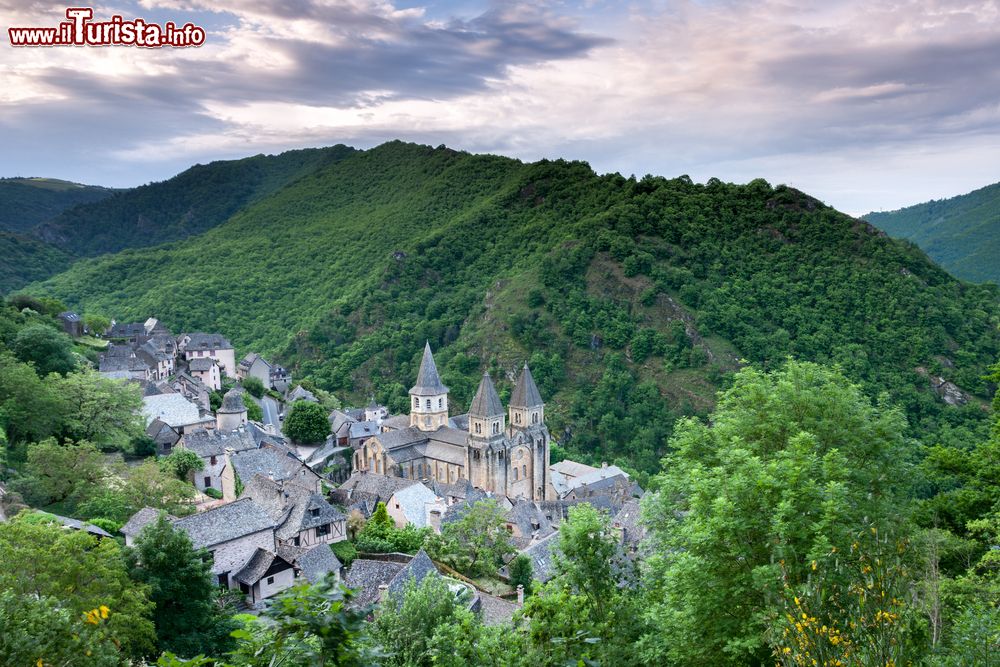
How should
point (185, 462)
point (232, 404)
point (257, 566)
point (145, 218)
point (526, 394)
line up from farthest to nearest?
point (145, 218) < point (526, 394) < point (232, 404) < point (185, 462) < point (257, 566)

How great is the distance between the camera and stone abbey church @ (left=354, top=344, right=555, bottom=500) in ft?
176

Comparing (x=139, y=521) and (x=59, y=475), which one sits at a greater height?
(x=59, y=475)

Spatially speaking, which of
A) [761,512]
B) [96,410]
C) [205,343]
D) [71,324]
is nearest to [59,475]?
[96,410]

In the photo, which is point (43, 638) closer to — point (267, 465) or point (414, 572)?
point (414, 572)

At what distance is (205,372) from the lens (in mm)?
66812

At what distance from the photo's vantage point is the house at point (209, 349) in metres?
73.6

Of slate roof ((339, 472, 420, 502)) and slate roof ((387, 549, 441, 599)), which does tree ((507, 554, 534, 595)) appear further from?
slate roof ((339, 472, 420, 502))

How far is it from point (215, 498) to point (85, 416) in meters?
8.61

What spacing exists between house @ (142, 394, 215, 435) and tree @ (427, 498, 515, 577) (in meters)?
21.9

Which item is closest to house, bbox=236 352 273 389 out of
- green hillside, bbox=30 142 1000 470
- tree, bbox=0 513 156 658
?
green hillside, bbox=30 142 1000 470

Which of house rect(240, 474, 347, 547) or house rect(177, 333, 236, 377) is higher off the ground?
house rect(177, 333, 236, 377)

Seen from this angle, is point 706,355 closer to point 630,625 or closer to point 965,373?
point 965,373

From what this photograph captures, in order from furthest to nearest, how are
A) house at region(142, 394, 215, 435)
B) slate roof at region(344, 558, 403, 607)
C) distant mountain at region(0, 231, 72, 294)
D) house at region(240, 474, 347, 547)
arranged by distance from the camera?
distant mountain at region(0, 231, 72, 294) → house at region(142, 394, 215, 435) → house at region(240, 474, 347, 547) → slate roof at region(344, 558, 403, 607)

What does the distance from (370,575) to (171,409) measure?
27801mm
